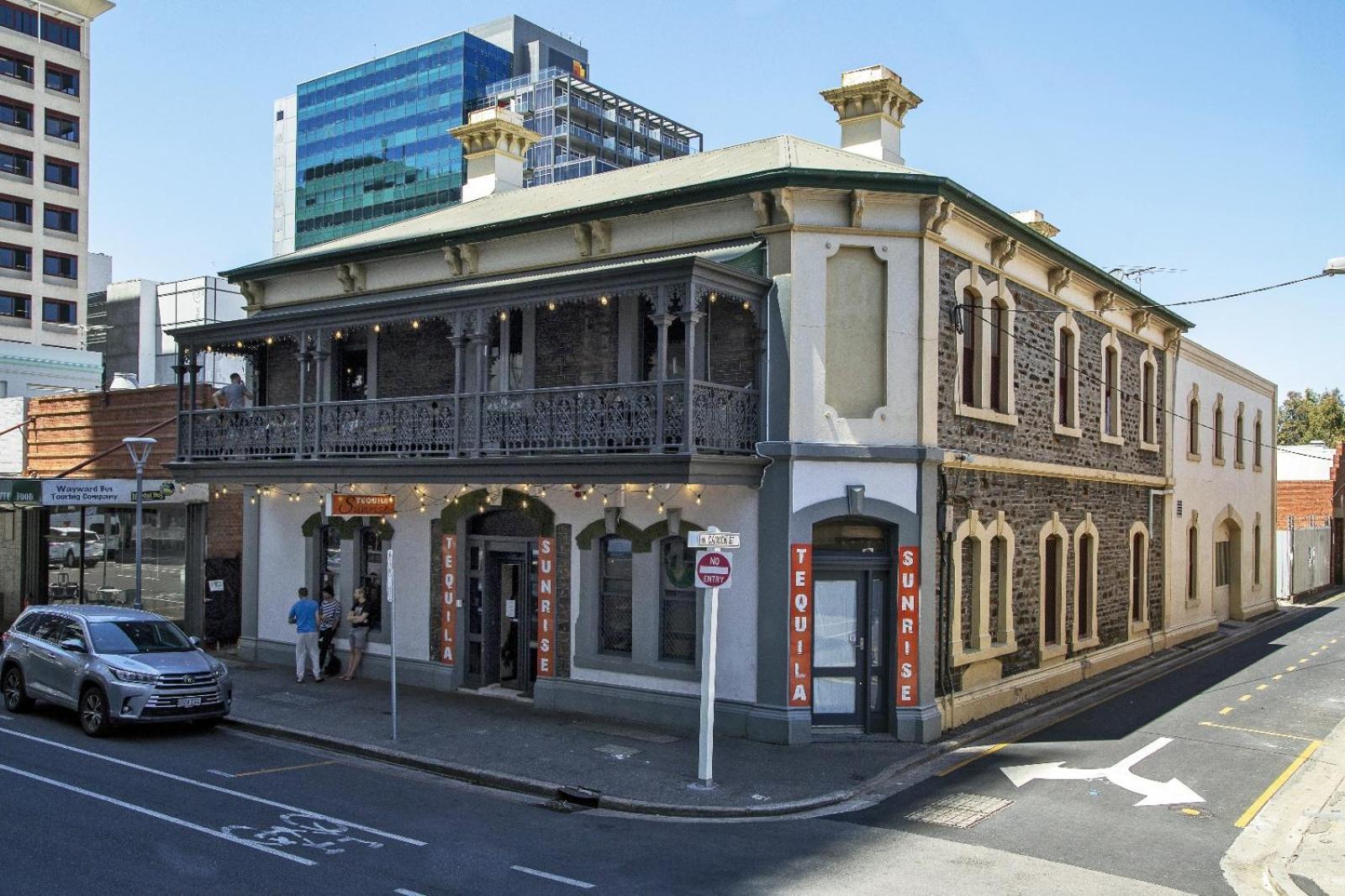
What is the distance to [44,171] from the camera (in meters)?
61.3

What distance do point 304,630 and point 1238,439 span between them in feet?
83.7

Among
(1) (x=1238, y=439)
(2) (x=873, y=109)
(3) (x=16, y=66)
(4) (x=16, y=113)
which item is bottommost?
(1) (x=1238, y=439)

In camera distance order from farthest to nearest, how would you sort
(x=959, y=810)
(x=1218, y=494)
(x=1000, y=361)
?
1. (x=1218, y=494)
2. (x=1000, y=361)
3. (x=959, y=810)

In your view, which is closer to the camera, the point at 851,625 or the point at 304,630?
the point at 851,625

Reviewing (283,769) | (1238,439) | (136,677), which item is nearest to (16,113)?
(136,677)

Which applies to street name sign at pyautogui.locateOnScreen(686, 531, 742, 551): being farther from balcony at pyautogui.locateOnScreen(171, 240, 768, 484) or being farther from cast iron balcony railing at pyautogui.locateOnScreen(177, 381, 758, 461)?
cast iron balcony railing at pyautogui.locateOnScreen(177, 381, 758, 461)

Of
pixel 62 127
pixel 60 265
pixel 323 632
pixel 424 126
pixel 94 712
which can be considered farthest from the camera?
pixel 424 126

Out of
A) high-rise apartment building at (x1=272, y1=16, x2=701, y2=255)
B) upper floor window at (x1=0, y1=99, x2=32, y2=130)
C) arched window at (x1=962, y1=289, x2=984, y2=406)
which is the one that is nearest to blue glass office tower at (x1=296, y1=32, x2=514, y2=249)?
high-rise apartment building at (x1=272, y1=16, x2=701, y2=255)

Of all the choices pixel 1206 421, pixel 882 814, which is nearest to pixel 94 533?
pixel 882 814

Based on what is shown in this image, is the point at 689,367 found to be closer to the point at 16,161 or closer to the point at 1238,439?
the point at 1238,439

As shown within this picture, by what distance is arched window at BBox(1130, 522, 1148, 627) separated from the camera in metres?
23.3

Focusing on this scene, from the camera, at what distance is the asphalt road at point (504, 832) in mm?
9297

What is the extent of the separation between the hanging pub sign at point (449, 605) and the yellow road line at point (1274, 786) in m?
11.5

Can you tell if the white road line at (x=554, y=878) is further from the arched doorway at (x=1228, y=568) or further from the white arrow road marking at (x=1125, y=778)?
the arched doorway at (x=1228, y=568)
